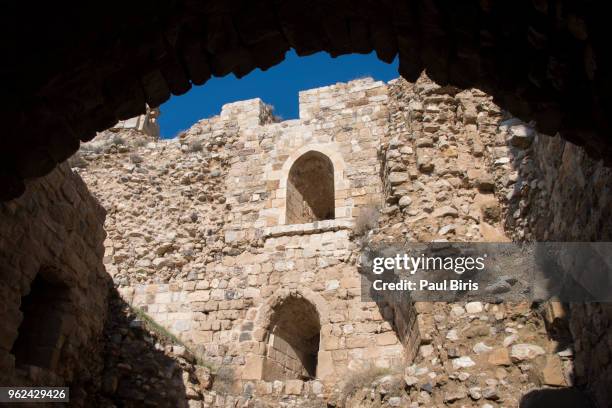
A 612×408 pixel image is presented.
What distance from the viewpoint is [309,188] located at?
12719mm

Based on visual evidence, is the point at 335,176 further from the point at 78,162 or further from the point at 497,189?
the point at 78,162

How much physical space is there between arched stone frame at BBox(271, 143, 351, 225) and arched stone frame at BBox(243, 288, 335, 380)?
5.64 ft

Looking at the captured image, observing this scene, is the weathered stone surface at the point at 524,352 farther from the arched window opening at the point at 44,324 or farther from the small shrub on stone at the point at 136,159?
the small shrub on stone at the point at 136,159

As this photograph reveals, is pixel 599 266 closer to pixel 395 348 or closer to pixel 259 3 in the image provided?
pixel 259 3

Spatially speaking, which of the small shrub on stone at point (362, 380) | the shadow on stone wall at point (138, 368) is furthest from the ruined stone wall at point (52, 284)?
the small shrub on stone at point (362, 380)

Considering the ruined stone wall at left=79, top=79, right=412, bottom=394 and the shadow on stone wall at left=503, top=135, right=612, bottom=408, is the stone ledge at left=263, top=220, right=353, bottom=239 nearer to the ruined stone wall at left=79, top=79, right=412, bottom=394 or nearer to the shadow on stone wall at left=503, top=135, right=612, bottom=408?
the ruined stone wall at left=79, top=79, right=412, bottom=394

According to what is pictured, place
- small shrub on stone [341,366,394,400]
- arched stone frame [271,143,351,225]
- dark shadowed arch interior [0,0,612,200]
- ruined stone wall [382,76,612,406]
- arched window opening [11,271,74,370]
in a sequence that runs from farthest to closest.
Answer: arched stone frame [271,143,351,225] → small shrub on stone [341,366,394,400] → arched window opening [11,271,74,370] → ruined stone wall [382,76,612,406] → dark shadowed arch interior [0,0,612,200]

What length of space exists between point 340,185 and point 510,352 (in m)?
6.09

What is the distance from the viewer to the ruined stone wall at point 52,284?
4773mm

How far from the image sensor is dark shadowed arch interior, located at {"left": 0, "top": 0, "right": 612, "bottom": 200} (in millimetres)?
3018

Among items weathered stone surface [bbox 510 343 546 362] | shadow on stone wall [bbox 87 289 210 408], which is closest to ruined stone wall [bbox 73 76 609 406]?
weathered stone surface [bbox 510 343 546 362]

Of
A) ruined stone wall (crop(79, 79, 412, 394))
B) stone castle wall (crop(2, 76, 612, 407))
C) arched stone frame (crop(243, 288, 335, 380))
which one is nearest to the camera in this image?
stone castle wall (crop(2, 76, 612, 407))

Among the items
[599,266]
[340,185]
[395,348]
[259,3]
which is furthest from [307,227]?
[259,3]

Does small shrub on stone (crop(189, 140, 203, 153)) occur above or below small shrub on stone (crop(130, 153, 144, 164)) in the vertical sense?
above
